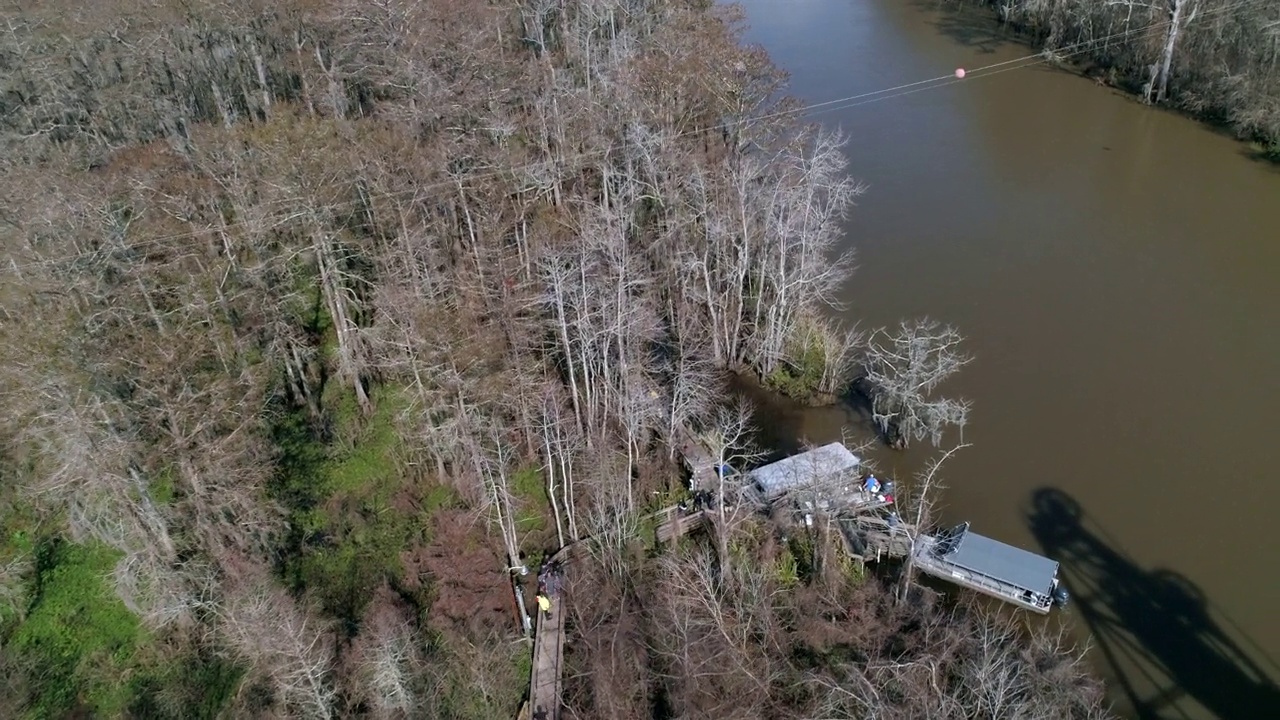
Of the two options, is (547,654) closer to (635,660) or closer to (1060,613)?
(635,660)

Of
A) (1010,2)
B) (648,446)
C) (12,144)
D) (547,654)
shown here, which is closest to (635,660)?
(547,654)

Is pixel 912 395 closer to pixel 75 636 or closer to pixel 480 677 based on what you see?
pixel 480 677

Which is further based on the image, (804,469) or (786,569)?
(804,469)

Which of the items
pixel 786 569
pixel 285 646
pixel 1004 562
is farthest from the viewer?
pixel 786 569

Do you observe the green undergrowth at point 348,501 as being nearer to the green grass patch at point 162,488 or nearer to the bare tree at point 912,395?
the green grass patch at point 162,488

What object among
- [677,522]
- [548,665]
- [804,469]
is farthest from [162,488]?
[804,469]

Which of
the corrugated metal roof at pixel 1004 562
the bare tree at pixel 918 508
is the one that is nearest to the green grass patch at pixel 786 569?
the bare tree at pixel 918 508
